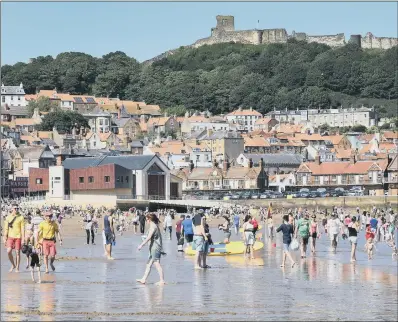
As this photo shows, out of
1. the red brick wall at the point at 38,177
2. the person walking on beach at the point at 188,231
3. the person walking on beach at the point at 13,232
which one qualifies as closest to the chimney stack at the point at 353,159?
the red brick wall at the point at 38,177

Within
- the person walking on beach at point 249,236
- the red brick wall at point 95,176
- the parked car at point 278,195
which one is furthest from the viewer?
the parked car at point 278,195

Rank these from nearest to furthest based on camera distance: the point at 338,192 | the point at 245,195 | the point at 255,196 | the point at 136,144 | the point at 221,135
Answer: the point at 255,196
the point at 245,195
the point at 338,192
the point at 221,135
the point at 136,144

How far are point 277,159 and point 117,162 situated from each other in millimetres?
32852

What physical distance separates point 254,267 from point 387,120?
511 ft

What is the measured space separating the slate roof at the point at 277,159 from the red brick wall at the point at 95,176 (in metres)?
30.6

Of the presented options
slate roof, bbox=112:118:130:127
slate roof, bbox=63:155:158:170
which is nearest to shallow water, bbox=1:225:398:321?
slate roof, bbox=63:155:158:170

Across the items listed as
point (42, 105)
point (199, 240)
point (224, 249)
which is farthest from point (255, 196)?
point (42, 105)

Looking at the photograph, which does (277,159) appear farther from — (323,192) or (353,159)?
(323,192)

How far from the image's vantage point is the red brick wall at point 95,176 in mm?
78938

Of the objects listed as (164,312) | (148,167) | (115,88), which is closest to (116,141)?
(148,167)

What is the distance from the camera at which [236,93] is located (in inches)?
7343

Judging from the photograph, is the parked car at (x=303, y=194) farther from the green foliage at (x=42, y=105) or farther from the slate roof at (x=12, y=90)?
the slate roof at (x=12, y=90)

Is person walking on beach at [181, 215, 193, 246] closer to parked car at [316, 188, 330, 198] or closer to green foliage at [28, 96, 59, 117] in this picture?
parked car at [316, 188, 330, 198]

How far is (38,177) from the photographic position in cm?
8819
